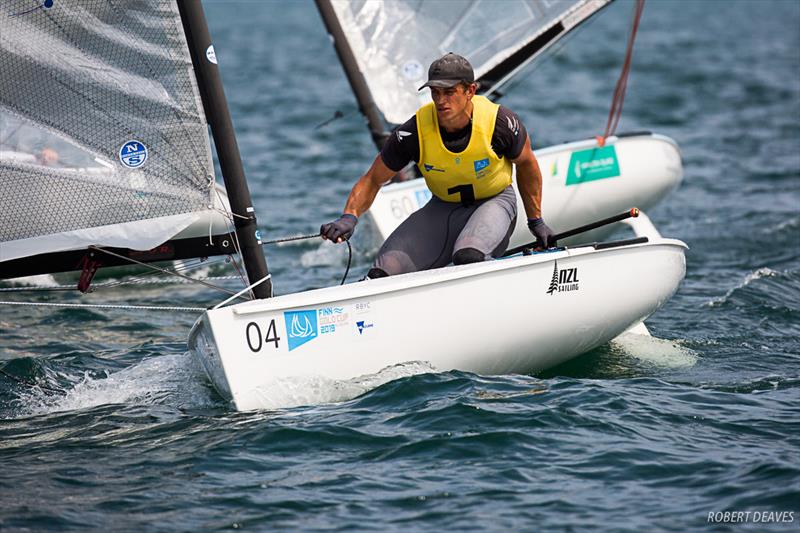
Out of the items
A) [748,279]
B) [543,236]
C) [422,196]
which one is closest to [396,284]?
[543,236]

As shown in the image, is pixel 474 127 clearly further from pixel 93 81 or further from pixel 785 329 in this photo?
pixel 785 329

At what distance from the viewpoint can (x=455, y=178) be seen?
5.09 meters

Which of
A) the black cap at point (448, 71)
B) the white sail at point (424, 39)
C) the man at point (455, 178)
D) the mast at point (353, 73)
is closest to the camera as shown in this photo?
the black cap at point (448, 71)

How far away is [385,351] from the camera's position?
4.70m

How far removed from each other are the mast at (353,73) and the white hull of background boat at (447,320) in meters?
3.26

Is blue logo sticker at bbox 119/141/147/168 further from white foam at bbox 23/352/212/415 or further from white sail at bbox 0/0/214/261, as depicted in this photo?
white foam at bbox 23/352/212/415

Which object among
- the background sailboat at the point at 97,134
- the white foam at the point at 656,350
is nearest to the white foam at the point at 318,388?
the background sailboat at the point at 97,134

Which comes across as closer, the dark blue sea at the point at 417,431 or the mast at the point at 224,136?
the dark blue sea at the point at 417,431

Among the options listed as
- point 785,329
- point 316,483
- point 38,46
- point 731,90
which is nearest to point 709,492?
point 316,483

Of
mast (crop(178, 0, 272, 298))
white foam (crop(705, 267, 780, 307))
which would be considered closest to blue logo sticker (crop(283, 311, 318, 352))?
mast (crop(178, 0, 272, 298))

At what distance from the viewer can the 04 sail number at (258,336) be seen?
4.40 metres

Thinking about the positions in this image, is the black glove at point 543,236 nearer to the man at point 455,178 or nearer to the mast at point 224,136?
the man at point 455,178

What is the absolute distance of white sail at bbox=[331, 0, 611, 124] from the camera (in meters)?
8.05

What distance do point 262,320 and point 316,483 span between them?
0.73 metres
